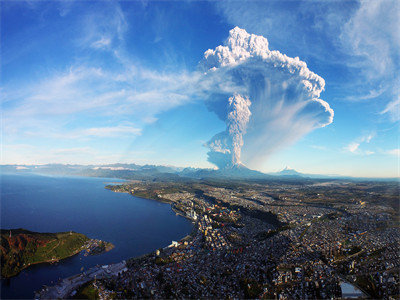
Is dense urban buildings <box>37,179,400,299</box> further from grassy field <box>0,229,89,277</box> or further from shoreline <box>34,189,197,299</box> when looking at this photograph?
grassy field <box>0,229,89,277</box>

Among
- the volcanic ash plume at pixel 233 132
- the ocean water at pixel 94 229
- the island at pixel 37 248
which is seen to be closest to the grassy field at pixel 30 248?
the island at pixel 37 248

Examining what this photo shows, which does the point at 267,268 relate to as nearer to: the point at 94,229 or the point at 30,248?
the point at 30,248

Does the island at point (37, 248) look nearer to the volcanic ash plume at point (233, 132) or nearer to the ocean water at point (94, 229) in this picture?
the ocean water at point (94, 229)

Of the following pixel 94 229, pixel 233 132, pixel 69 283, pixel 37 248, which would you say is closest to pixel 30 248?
pixel 37 248

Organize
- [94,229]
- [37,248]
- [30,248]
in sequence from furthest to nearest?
1. [94,229]
2. [37,248]
3. [30,248]

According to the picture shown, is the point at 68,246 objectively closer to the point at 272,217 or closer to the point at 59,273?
the point at 59,273

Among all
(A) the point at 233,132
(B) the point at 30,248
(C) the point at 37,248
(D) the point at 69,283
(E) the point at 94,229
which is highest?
(A) the point at 233,132

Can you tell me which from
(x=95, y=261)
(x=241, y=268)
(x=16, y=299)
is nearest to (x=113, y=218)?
(x=95, y=261)
